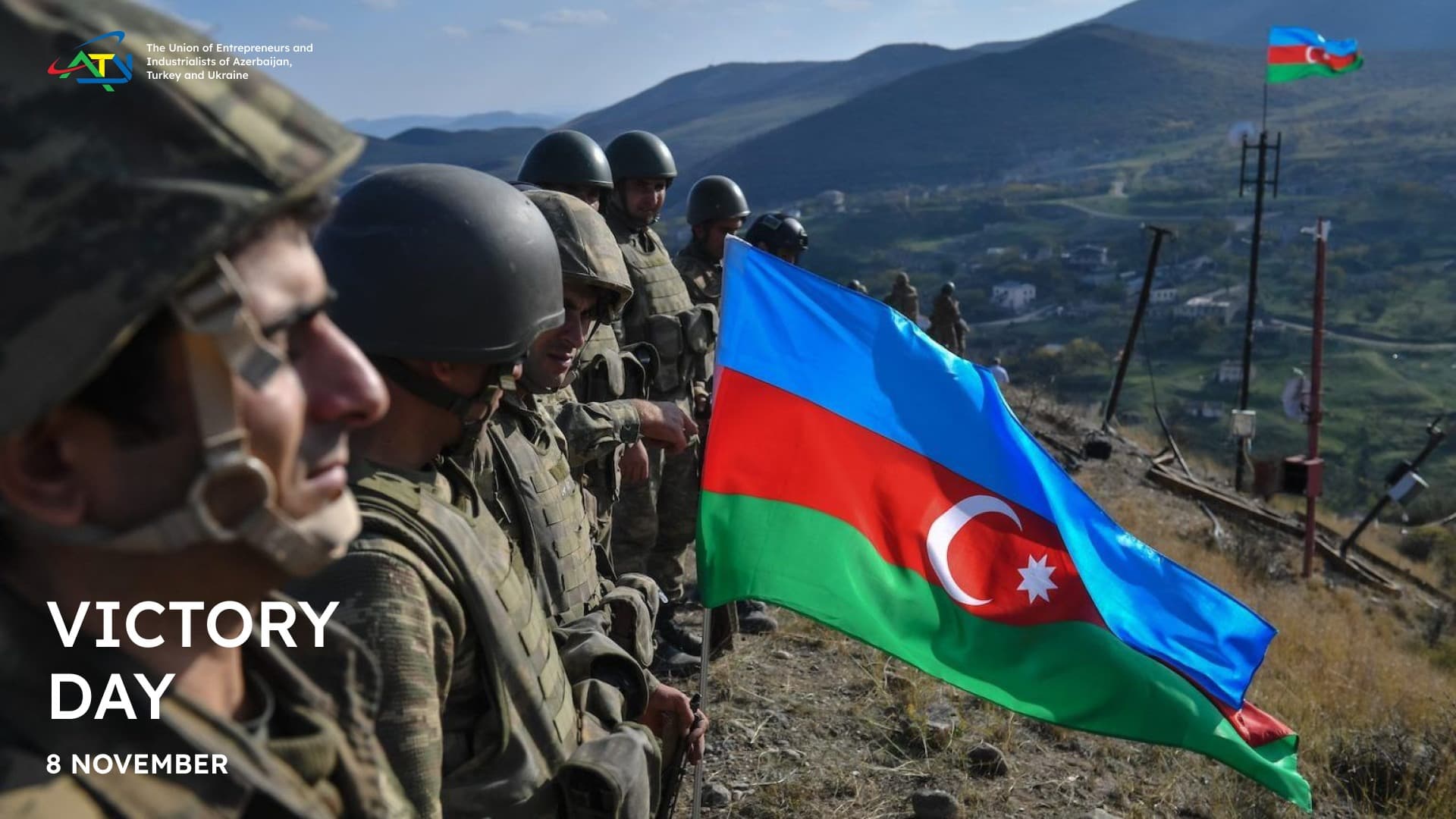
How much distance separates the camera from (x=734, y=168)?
15325 cm

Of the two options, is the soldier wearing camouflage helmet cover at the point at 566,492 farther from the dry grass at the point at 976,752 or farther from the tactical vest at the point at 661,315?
the tactical vest at the point at 661,315

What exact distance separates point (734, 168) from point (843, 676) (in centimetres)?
14959

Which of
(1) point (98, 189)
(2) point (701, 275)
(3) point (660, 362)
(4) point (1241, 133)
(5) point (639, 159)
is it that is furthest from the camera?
(4) point (1241, 133)

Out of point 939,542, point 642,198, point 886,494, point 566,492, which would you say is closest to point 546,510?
point 566,492

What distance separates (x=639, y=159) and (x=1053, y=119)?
7375 inches

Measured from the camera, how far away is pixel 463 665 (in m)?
2.14

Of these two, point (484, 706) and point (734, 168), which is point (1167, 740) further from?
point (734, 168)

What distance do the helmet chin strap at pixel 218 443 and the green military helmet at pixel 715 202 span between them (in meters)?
7.70

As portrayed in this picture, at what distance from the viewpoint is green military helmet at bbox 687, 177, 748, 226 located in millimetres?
8828

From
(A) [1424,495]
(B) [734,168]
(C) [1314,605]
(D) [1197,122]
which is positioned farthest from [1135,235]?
(C) [1314,605]

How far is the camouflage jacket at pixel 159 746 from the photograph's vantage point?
3.89ft

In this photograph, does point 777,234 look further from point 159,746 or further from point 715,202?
point 159,746

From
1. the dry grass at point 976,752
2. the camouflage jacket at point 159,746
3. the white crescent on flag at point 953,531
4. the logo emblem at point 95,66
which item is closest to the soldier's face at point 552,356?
the white crescent on flag at point 953,531

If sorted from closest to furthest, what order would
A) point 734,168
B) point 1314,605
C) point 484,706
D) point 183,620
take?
point 183,620, point 484,706, point 1314,605, point 734,168
